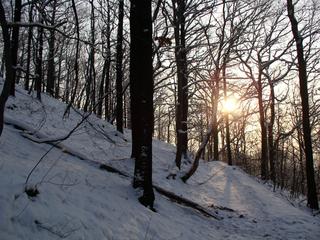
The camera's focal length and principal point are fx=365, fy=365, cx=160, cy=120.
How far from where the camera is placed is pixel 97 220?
18.7ft

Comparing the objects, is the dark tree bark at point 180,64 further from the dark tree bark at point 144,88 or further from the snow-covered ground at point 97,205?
the dark tree bark at point 144,88

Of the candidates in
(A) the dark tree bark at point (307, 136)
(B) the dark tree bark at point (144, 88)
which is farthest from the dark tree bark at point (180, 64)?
(B) the dark tree bark at point (144, 88)

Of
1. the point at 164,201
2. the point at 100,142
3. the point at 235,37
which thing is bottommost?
the point at 164,201

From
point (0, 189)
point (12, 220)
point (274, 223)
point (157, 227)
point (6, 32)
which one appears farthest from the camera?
point (274, 223)

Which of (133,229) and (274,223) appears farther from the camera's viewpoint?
(274,223)

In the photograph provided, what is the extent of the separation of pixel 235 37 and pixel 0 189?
12.1 meters

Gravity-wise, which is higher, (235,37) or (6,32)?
(235,37)

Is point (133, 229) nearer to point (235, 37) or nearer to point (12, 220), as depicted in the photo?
point (12, 220)

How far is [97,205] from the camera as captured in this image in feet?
20.9

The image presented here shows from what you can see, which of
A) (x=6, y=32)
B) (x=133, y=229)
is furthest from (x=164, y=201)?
(x=6, y=32)

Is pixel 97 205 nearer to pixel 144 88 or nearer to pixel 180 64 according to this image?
pixel 144 88

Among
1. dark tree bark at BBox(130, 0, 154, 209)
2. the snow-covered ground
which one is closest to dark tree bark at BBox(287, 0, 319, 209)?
the snow-covered ground

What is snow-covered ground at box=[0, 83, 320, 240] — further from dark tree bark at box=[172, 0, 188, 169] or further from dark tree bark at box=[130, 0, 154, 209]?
dark tree bark at box=[172, 0, 188, 169]

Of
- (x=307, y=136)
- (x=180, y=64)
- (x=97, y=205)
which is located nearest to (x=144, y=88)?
(x=97, y=205)
